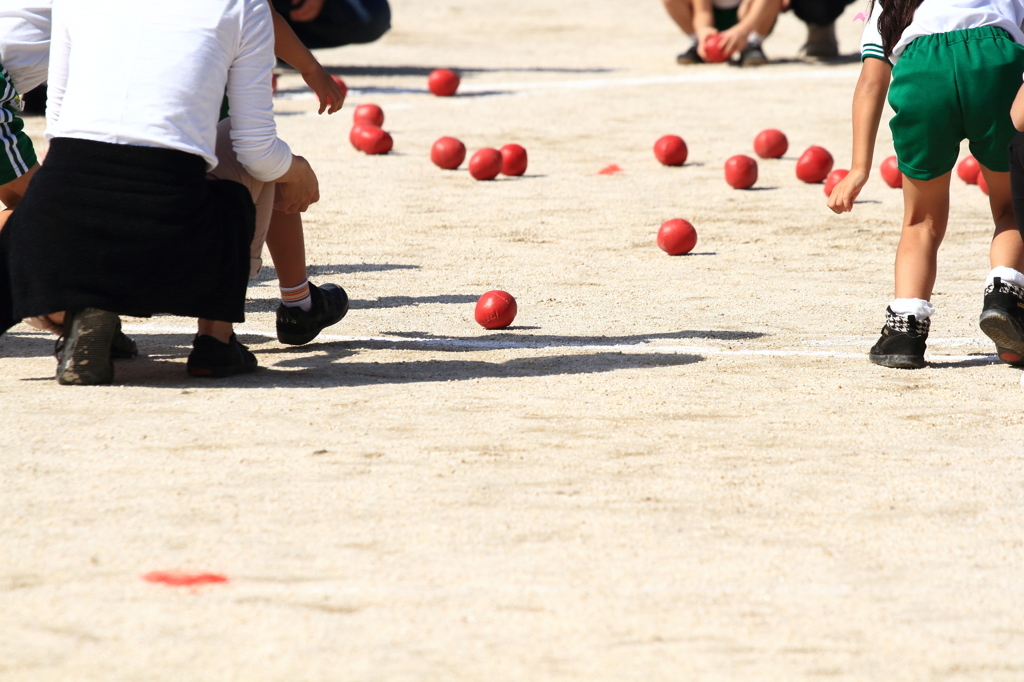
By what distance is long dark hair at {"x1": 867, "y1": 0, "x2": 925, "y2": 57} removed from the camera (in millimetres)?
4887

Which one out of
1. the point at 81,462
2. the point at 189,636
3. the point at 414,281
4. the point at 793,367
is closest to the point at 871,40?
the point at 793,367

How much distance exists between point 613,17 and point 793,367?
1824cm

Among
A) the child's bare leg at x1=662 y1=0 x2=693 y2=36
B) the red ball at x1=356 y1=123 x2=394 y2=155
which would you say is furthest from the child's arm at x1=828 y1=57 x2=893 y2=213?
the child's bare leg at x1=662 y1=0 x2=693 y2=36

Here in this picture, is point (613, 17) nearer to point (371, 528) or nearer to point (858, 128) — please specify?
point (858, 128)

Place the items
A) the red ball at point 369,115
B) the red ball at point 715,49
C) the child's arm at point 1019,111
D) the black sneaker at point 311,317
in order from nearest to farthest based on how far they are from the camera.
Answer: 1. the child's arm at point 1019,111
2. the black sneaker at point 311,317
3. the red ball at point 369,115
4. the red ball at point 715,49

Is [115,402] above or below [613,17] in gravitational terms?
above

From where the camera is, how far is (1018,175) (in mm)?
4617

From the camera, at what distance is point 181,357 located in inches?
196

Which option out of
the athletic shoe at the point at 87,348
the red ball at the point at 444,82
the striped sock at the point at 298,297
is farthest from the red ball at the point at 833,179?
the red ball at the point at 444,82

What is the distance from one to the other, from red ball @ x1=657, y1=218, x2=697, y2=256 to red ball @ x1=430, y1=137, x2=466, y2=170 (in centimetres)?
275

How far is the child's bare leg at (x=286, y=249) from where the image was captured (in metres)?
5.04

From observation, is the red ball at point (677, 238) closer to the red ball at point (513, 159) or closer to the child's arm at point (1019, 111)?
the red ball at point (513, 159)

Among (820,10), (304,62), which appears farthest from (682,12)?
(304,62)

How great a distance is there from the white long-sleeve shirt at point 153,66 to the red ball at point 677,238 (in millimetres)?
3135
